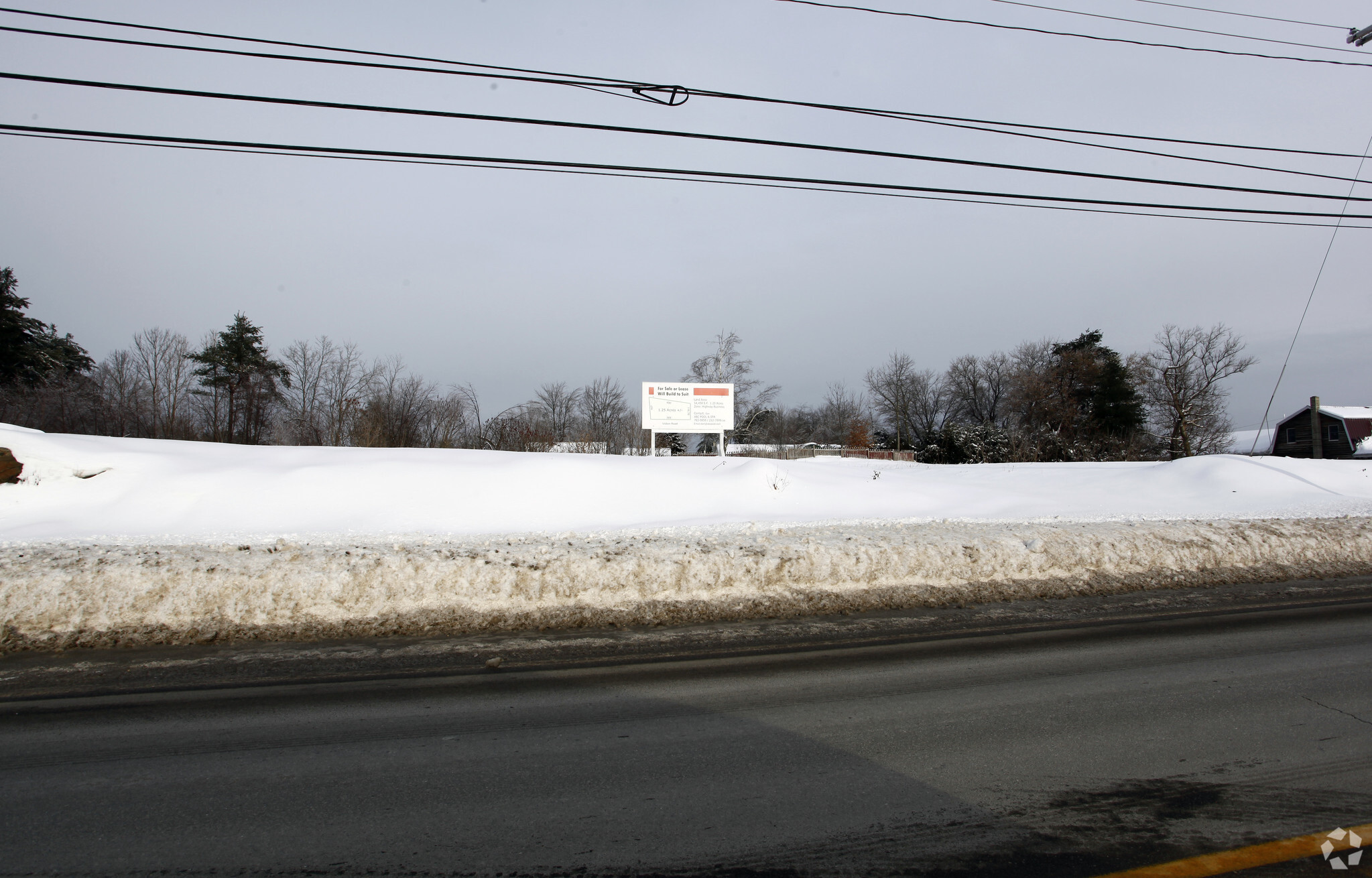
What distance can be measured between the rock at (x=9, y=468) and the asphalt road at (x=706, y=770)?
8.90 meters

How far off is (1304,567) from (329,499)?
14998 mm

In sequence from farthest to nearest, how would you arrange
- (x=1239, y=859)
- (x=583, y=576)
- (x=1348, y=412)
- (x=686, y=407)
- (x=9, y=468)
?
(x=1348, y=412) < (x=686, y=407) < (x=9, y=468) < (x=583, y=576) < (x=1239, y=859)

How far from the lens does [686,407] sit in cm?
2178

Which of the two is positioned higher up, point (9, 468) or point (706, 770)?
point (9, 468)

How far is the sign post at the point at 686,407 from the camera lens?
21.6 meters

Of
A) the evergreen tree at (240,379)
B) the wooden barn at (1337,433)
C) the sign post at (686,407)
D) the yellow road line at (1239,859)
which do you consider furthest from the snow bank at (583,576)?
the wooden barn at (1337,433)

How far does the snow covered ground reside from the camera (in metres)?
6.91

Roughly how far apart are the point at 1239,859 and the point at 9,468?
51.1 ft

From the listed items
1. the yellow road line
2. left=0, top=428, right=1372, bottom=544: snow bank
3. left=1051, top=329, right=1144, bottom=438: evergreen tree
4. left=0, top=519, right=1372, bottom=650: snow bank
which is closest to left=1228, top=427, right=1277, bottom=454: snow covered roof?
left=1051, top=329, right=1144, bottom=438: evergreen tree

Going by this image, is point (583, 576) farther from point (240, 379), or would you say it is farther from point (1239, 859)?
point (240, 379)

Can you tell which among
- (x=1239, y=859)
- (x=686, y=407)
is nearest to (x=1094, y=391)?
(x=686, y=407)

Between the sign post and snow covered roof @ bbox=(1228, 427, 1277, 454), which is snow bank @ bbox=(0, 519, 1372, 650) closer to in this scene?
the sign post

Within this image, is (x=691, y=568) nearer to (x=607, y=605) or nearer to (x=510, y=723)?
(x=607, y=605)

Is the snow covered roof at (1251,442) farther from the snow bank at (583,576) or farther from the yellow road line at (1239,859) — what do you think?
the yellow road line at (1239,859)
